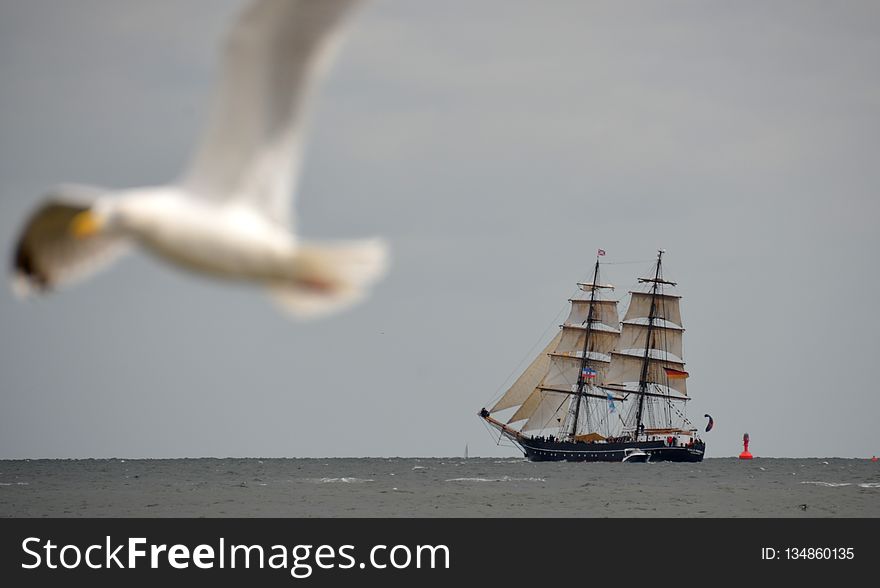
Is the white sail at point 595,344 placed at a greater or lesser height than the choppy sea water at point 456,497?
greater

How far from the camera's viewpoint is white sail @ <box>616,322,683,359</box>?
324 feet

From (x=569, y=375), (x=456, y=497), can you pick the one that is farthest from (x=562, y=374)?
(x=456, y=497)

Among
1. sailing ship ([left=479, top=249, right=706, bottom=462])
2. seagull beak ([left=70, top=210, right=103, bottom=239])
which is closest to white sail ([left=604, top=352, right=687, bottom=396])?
sailing ship ([left=479, top=249, right=706, bottom=462])

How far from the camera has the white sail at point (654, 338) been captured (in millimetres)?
98688

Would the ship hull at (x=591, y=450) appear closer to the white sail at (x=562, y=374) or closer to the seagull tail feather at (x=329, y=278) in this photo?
the white sail at (x=562, y=374)

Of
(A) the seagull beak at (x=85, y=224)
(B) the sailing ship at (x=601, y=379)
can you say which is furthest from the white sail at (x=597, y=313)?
(A) the seagull beak at (x=85, y=224)

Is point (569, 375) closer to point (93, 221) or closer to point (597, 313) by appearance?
point (597, 313)

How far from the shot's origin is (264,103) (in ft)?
20.7

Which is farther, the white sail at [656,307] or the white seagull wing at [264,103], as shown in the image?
the white sail at [656,307]

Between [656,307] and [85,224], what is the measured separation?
9465cm

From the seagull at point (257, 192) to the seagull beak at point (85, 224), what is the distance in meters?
0.02
